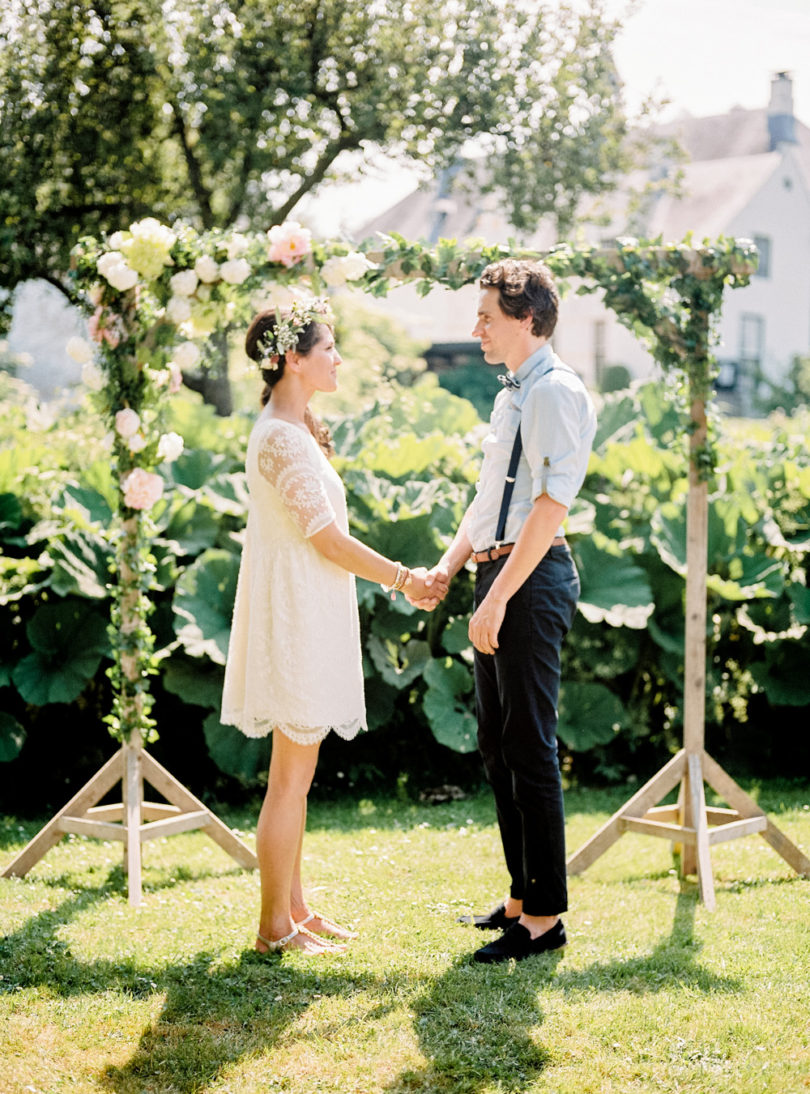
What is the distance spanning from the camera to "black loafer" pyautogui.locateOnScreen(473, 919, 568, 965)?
3311 mm

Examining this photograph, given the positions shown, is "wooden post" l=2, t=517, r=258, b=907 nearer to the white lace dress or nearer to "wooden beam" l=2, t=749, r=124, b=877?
"wooden beam" l=2, t=749, r=124, b=877

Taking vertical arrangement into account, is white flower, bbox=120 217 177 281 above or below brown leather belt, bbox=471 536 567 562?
above

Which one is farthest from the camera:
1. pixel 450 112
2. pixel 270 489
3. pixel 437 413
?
pixel 450 112

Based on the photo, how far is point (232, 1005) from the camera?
3.02m

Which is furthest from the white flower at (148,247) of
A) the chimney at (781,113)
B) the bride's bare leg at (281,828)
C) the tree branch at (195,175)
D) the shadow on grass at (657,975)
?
the chimney at (781,113)

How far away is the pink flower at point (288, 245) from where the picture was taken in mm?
3900

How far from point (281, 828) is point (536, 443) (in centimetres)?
127

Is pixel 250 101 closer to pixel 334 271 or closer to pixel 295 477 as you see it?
pixel 334 271

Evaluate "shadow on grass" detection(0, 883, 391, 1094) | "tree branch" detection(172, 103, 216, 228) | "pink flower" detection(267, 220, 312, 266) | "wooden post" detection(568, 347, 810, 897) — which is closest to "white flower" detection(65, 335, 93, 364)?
"pink flower" detection(267, 220, 312, 266)

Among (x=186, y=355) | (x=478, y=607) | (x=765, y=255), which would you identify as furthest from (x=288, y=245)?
(x=765, y=255)

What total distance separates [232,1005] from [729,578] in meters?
3.73

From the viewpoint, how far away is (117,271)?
392 cm

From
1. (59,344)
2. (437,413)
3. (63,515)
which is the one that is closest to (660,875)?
(63,515)

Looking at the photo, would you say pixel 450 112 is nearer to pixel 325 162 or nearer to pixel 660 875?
pixel 325 162
